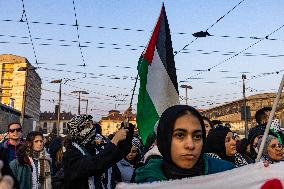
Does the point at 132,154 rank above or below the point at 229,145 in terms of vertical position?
below

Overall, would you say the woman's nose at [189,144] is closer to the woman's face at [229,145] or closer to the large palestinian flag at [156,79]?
the large palestinian flag at [156,79]

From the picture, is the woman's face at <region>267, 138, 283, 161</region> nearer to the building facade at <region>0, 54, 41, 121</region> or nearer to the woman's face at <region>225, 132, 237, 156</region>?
the woman's face at <region>225, 132, 237, 156</region>

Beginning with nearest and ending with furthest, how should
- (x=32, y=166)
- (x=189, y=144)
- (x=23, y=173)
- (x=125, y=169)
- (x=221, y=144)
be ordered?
(x=189, y=144), (x=221, y=144), (x=125, y=169), (x=23, y=173), (x=32, y=166)

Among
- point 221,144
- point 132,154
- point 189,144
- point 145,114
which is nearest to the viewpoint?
point 189,144

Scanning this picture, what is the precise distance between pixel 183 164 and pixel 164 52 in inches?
78.3

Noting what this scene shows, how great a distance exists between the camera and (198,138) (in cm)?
234

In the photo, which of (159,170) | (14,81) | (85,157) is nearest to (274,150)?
(85,157)

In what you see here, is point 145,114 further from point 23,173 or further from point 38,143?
point 38,143

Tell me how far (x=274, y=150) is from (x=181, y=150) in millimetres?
2312

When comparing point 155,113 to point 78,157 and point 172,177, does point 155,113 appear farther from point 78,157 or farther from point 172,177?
point 172,177

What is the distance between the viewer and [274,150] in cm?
424

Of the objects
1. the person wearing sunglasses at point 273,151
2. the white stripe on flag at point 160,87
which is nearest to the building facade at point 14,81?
the white stripe on flag at point 160,87

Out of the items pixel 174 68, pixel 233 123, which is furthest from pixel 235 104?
pixel 174 68

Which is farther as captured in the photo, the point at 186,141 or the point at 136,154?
the point at 136,154
